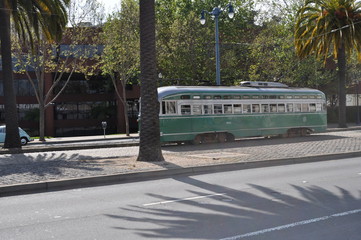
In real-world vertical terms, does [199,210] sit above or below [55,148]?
below

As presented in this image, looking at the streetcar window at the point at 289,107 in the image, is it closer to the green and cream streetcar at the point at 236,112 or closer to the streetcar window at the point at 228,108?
the green and cream streetcar at the point at 236,112

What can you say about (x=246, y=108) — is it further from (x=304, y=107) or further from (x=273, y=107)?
(x=304, y=107)

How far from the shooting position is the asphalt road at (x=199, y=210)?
6.34m

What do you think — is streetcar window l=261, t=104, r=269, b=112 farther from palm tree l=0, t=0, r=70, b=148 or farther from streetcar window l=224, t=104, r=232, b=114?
palm tree l=0, t=0, r=70, b=148

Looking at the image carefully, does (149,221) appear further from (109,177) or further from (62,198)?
(109,177)

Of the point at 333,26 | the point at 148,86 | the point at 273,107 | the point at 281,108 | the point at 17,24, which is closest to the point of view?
the point at 148,86

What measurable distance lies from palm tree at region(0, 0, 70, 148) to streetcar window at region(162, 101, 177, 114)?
7.26m

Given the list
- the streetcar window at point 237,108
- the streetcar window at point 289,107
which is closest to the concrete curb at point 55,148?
the streetcar window at point 237,108

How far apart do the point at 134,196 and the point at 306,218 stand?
390cm

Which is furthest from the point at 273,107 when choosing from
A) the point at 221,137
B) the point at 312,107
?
the point at 221,137

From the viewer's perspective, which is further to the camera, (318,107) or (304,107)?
(318,107)

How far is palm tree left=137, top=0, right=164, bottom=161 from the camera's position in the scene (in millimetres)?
14695

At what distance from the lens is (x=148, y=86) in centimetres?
1469

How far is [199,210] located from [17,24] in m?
18.7
